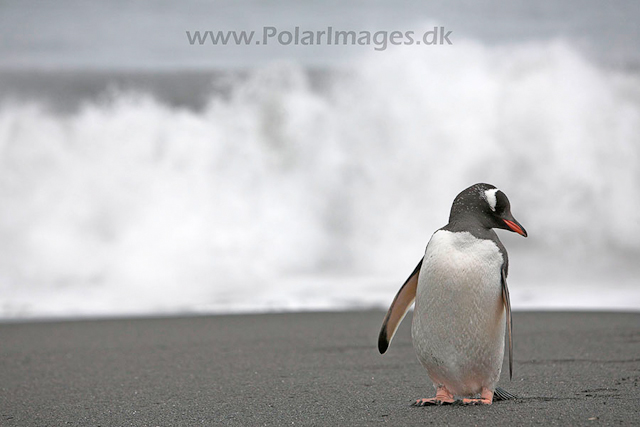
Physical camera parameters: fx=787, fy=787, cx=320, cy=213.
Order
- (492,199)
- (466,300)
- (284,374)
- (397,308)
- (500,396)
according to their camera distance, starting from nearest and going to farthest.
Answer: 1. (466,300)
2. (492,199)
3. (500,396)
4. (397,308)
5. (284,374)

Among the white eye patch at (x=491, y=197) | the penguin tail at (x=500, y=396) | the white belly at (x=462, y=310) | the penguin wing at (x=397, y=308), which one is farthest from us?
the penguin wing at (x=397, y=308)

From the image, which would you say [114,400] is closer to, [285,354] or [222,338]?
[285,354]

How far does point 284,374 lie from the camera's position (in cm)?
495

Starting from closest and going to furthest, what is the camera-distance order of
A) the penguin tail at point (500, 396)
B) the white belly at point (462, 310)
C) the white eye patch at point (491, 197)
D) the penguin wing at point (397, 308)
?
the white belly at point (462, 310) → the white eye patch at point (491, 197) → the penguin tail at point (500, 396) → the penguin wing at point (397, 308)

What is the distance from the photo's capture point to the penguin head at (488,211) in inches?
143

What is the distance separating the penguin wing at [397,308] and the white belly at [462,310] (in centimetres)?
24

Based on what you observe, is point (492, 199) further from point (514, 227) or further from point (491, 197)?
point (514, 227)

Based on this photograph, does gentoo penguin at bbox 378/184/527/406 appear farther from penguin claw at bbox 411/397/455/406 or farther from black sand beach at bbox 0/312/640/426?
black sand beach at bbox 0/312/640/426

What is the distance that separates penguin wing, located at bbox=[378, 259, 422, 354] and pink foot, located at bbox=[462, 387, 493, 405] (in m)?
0.50

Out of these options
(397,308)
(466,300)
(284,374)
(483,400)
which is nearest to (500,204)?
(466,300)

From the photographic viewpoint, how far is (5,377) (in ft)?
17.2

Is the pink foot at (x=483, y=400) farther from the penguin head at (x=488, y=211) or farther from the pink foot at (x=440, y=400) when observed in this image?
the penguin head at (x=488, y=211)

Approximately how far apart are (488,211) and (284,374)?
1.93 m

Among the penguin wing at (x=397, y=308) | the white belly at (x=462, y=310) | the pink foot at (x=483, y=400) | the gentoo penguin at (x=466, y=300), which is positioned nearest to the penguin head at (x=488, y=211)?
the gentoo penguin at (x=466, y=300)
